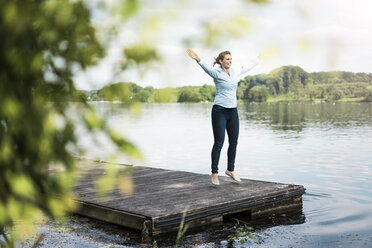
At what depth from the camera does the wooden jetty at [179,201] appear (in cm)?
696

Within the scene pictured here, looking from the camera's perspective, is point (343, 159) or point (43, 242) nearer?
point (43, 242)

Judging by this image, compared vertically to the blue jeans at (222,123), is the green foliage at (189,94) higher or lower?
higher

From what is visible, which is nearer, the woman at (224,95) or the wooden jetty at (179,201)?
the wooden jetty at (179,201)

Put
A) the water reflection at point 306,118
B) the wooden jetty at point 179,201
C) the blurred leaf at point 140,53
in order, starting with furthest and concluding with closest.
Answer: the water reflection at point 306,118
the wooden jetty at point 179,201
the blurred leaf at point 140,53

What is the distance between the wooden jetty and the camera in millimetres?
6961

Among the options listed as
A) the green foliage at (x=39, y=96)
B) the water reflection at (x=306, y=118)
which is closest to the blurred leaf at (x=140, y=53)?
the green foliage at (x=39, y=96)

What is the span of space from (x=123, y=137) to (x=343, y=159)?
20188 mm

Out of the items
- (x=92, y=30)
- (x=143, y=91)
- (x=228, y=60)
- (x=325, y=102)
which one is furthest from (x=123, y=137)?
(x=325, y=102)

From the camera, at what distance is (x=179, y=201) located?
7.64 metres

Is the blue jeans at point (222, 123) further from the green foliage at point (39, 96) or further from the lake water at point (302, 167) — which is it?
the green foliage at point (39, 96)

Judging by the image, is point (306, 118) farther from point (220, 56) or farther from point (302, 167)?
point (220, 56)

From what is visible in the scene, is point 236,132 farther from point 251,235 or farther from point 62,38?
point 62,38

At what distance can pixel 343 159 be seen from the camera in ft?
68.0

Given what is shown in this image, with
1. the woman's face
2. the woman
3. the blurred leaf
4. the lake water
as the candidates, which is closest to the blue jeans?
the woman
